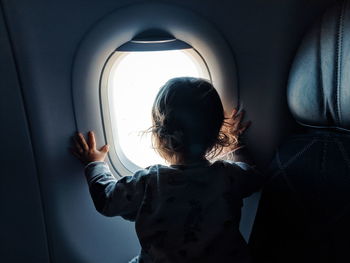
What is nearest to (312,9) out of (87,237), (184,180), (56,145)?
(184,180)

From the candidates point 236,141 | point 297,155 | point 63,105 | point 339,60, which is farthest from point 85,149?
point 339,60

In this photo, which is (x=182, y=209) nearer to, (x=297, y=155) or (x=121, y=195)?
(x=121, y=195)

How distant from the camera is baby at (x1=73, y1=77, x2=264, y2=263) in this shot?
2.87ft

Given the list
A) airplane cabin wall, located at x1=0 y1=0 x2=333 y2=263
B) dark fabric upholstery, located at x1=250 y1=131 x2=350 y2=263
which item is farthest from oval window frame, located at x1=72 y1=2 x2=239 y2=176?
dark fabric upholstery, located at x1=250 y1=131 x2=350 y2=263

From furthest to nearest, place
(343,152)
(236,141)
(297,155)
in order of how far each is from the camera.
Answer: (236,141) < (297,155) < (343,152)

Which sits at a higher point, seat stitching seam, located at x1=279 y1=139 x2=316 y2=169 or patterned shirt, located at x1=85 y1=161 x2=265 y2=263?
seat stitching seam, located at x1=279 y1=139 x2=316 y2=169

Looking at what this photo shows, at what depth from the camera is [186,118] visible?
87 centimetres

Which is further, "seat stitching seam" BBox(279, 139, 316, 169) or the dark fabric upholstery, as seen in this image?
"seat stitching seam" BBox(279, 139, 316, 169)

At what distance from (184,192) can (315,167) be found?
333mm

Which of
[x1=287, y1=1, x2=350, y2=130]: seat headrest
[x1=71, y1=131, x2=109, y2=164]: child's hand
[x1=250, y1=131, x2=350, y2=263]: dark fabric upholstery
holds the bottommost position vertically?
[x1=250, y1=131, x2=350, y2=263]: dark fabric upholstery

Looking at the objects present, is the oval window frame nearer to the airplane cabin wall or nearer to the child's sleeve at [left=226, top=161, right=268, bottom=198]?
the airplane cabin wall

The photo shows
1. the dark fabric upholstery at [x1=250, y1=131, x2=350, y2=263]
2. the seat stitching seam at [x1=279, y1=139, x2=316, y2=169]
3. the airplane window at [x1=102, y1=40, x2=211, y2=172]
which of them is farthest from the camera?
the airplane window at [x1=102, y1=40, x2=211, y2=172]

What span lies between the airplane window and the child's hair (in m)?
0.17

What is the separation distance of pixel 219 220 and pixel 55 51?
61 centimetres
